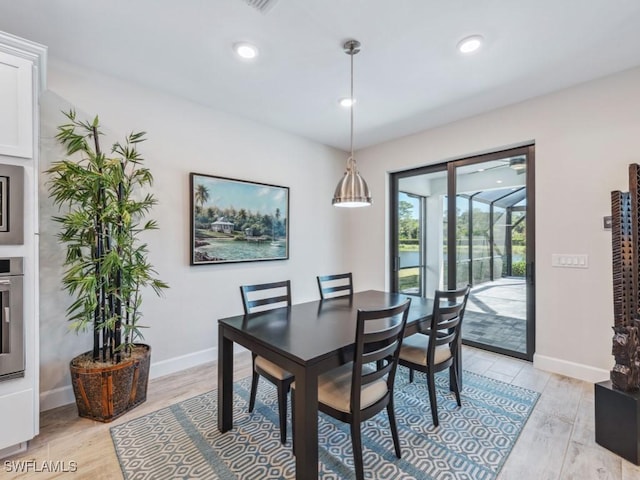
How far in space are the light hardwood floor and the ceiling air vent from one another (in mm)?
2828

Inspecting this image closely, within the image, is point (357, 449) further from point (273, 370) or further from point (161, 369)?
point (161, 369)

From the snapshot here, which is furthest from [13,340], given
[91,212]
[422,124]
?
[422,124]

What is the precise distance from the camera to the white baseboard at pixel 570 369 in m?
2.75

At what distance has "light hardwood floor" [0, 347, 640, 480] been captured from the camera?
174cm

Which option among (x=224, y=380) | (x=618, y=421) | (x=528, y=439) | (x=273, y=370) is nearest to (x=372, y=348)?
(x=273, y=370)

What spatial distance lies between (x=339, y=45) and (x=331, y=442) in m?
2.78

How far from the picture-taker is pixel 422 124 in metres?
3.79

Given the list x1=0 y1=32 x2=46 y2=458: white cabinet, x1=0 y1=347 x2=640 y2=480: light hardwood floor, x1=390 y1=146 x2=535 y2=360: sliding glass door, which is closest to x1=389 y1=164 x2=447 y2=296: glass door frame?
x1=390 y1=146 x2=535 y2=360: sliding glass door

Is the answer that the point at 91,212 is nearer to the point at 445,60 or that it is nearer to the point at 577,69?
the point at 445,60

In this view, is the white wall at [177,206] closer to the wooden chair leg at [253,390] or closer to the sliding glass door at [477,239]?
the wooden chair leg at [253,390]

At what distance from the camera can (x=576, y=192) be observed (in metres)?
2.86

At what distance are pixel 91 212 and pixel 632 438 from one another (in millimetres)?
3789

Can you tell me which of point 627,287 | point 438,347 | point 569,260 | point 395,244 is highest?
point 395,244

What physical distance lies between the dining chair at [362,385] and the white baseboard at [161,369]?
1.87m
